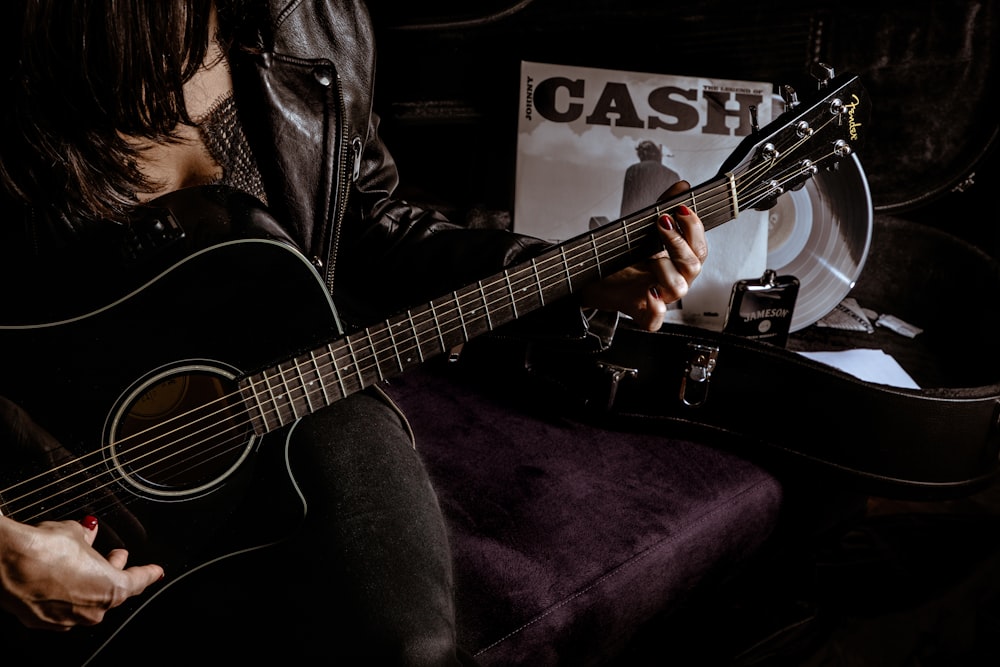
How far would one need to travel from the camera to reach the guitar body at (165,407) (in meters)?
0.73

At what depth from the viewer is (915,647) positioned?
1311 mm

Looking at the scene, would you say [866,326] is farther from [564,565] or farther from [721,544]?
[564,565]

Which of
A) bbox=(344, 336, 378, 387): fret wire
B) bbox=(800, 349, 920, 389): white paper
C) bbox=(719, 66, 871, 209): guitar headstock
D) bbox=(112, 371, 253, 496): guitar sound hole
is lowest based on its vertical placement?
bbox=(800, 349, 920, 389): white paper

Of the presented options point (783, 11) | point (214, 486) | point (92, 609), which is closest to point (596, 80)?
point (783, 11)

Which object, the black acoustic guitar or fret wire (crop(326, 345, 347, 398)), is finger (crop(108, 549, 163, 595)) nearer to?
the black acoustic guitar

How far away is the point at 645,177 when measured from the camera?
4.61 ft

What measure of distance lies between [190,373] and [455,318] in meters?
0.31

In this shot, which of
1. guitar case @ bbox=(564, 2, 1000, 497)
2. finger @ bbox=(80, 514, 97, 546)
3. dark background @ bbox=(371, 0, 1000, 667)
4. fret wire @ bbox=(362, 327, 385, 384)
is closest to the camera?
finger @ bbox=(80, 514, 97, 546)

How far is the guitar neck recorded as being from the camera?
0.80 metres

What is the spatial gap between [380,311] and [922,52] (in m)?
1.29

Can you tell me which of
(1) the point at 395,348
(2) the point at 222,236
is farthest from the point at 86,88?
(1) the point at 395,348

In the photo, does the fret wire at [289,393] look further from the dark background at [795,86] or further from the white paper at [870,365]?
the white paper at [870,365]

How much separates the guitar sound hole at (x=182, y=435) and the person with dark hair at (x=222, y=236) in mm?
56

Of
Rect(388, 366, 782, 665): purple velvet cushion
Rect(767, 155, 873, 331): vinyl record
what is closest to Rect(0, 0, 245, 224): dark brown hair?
Rect(388, 366, 782, 665): purple velvet cushion
